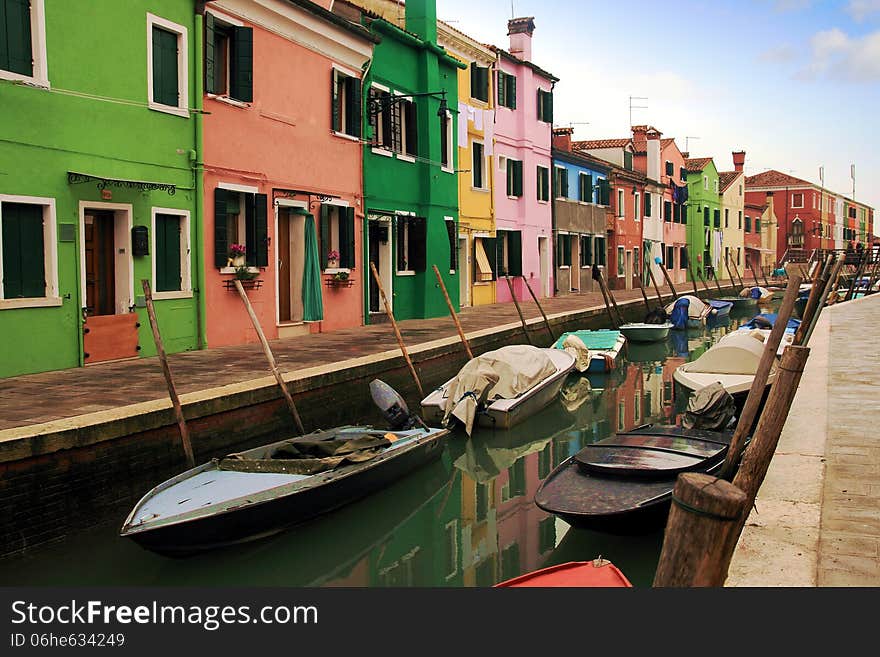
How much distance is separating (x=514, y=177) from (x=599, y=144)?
577 inches

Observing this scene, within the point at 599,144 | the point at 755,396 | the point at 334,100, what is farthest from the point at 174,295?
the point at 599,144

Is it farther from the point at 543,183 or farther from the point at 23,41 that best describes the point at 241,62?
the point at 543,183

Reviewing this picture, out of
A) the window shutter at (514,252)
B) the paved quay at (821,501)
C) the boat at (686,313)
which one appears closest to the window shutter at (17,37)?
the paved quay at (821,501)

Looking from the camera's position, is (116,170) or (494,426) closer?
(116,170)

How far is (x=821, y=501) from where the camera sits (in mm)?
5254

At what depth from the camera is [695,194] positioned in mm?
48062

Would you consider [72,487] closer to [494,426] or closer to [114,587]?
[114,587]

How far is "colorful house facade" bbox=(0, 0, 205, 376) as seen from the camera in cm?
990

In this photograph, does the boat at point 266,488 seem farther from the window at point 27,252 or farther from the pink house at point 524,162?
the pink house at point 524,162

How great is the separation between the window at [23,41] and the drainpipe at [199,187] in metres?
2.74

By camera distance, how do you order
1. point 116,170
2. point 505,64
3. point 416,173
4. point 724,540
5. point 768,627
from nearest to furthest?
point 724,540 → point 768,627 → point 116,170 → point 416,173 → point 505,64

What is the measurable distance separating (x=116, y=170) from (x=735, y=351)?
29.9 feet

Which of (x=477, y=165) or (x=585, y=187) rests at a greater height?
(x=585, y=187)

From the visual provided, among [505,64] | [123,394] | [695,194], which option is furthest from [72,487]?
[695,194]
